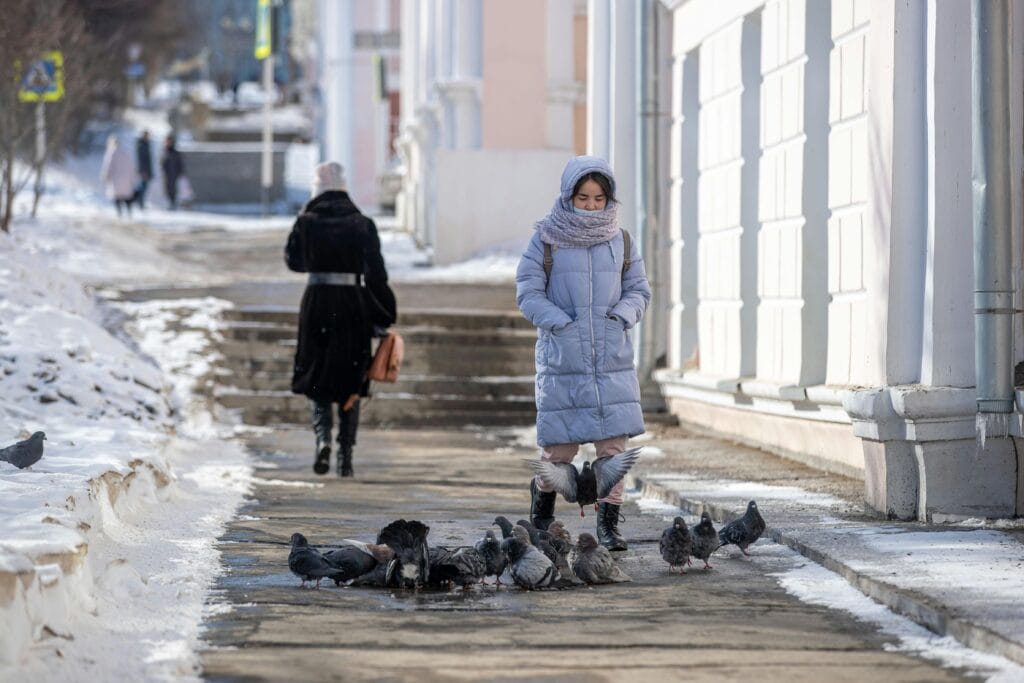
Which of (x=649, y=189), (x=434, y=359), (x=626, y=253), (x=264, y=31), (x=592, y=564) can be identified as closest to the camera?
(x=592, y=564)

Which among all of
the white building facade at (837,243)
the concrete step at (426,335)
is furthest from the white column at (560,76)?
the white building facade at (837,243)

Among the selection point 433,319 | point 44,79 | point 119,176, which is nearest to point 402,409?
point 433,319

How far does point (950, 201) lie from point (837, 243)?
219 cm

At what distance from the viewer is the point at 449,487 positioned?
11203 millimetres

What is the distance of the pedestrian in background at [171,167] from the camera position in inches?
1737

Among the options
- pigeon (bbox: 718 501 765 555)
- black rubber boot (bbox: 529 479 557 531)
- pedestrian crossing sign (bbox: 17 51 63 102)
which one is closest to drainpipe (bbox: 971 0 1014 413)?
pigeon (bbox: 718 501 765 555)

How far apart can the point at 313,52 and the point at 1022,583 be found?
68.2 metres

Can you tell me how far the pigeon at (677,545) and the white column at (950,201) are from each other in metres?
1.80

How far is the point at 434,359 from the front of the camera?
17.1m

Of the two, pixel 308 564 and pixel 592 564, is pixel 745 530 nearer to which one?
pixel 592 564

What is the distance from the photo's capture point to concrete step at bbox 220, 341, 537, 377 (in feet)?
54.7

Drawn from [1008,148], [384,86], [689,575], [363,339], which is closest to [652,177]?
[363,339]

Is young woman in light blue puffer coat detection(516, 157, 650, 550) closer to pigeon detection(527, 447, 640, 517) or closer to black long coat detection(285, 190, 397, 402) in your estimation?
pigeon detection(527, 447, 640, 517)

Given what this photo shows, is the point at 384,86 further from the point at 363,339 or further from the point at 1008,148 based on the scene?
the point at 1008,148
